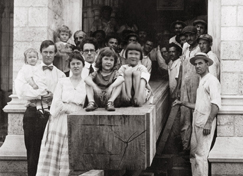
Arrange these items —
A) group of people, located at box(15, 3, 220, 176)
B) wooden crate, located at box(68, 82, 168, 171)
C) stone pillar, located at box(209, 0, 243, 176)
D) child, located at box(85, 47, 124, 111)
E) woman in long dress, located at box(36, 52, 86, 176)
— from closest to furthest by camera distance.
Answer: wooden crate, located at box(68, 82, 168, 171)
child, located at box(85, 47, 124, 111)
group of people, located at box(15, 3, 220, 176)
woman in long dress, located at box(36, 52, 86, 176)
stone pillar, located at box(209, 0, 243, 176)

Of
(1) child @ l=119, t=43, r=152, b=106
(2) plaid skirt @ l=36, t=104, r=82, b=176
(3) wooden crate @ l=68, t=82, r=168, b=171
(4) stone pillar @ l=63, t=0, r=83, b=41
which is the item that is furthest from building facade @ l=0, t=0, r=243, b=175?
(3) wooden crate @ l=68, t=82, r=168, b=171

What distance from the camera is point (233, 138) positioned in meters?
7.29

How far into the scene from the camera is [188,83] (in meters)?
7.58

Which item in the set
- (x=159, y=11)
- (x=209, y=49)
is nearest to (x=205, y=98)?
(x=209, y=49)

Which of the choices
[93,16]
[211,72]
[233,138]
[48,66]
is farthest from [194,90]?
[93,16]

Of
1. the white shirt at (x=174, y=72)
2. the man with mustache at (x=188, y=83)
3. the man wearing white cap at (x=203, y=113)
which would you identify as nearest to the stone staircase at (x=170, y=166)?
the man wearing white cap at (x=203, y=113)

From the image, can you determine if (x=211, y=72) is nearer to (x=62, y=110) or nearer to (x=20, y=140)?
(x=62, y=110)

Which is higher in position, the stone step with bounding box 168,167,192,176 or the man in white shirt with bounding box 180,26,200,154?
the man in white shirt with bounding box 180,26,200,154

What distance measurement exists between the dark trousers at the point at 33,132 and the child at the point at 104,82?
185 cm

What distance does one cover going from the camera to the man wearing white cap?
6.94 meters

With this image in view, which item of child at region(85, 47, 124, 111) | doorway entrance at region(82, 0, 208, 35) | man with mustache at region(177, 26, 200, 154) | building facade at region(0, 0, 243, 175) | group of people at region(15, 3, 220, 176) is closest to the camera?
child at region(85, 47, 124, 111)

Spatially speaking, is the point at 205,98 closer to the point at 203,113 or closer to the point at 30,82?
the point at 203,113

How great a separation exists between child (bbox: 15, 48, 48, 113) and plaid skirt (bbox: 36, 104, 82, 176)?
578 millimetres

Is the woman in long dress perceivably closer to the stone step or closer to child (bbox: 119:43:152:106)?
child (bbox: 119:43:152:106)
